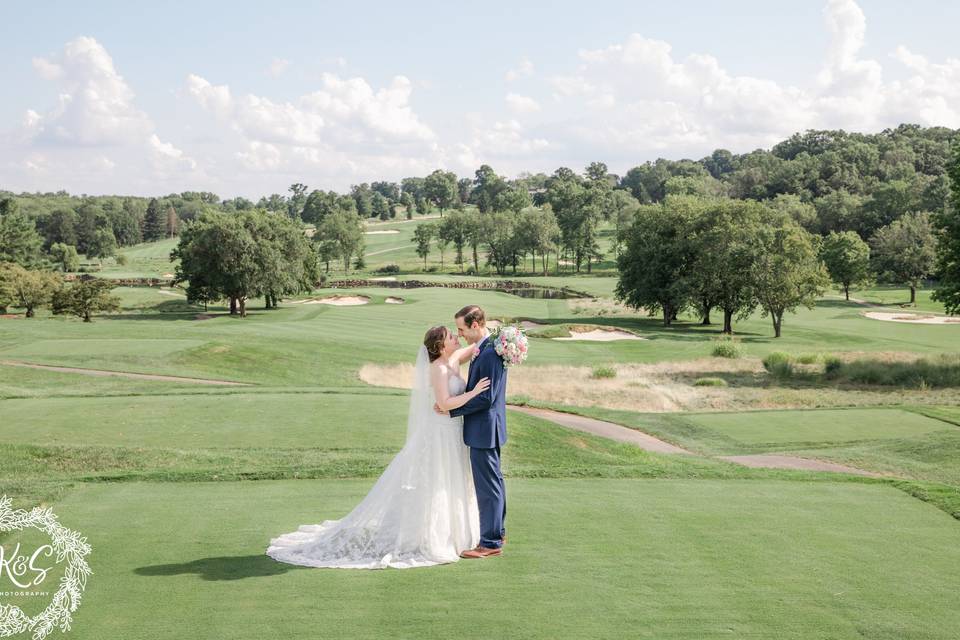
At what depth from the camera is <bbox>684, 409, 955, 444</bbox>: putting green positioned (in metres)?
23.7

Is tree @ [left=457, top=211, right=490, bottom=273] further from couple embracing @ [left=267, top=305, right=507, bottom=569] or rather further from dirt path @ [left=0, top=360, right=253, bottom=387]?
couple embracing @ [left=267, top=305, right=507, bottom=569]

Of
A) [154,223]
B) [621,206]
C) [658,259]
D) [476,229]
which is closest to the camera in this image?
[658,259]

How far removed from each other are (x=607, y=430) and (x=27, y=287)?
52.2 meters

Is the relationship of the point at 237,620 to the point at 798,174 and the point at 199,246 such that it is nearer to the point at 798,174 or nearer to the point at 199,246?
the point at 199,246

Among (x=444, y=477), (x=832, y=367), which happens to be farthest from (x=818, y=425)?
(x=444, y=477)

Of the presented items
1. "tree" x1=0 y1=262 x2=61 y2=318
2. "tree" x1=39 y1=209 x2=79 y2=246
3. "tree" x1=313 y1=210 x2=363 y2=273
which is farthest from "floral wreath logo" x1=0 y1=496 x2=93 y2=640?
"tree" x1=39 y1=209 x2=79 y2=246

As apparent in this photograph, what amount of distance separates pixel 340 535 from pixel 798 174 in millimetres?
157459

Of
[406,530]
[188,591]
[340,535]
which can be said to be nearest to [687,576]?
[406,530]

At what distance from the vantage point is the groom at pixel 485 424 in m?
9.37

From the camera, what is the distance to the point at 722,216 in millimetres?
Result: 61344

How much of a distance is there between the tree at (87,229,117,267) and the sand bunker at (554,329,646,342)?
118m

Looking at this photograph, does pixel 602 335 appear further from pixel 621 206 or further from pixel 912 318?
pixel 621 206

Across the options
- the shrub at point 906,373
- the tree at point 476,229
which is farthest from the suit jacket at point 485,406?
the tree at point 476,229

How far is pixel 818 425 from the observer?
24922 millimetres
